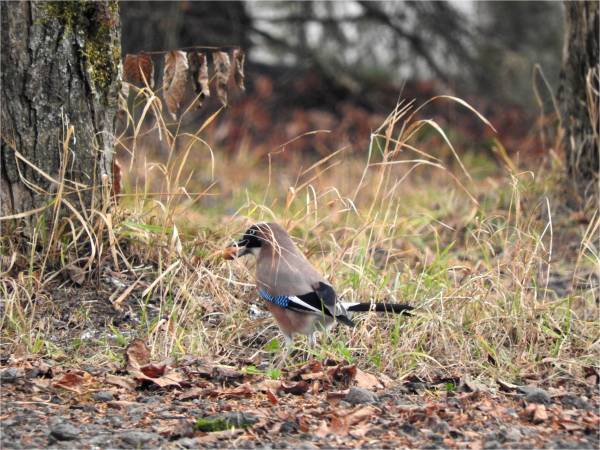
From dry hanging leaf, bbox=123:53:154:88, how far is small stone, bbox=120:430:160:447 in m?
2.30

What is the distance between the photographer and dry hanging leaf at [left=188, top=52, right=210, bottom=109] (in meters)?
5.41

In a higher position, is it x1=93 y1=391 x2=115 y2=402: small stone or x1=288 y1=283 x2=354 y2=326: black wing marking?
x1=288 y1=283 x2=354 y2=326: black wing marking

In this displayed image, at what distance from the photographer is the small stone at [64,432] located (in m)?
3.53

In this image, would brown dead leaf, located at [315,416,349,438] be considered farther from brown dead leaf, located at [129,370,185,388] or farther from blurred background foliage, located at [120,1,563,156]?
blurred background foliage, located at [120,1,563,156]

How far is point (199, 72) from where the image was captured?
5.50 metres

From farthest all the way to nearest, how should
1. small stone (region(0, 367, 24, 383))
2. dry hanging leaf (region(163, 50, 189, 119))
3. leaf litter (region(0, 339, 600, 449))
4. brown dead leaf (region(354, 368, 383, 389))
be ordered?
dry hanging leaf (region(163, 50, 189, 119)) → brown dead leaf (region(354, 368, 383, 389)) → small stone (region(0, 367, 24, 383)) → leaf litter (region(0, 339, 600, 449))

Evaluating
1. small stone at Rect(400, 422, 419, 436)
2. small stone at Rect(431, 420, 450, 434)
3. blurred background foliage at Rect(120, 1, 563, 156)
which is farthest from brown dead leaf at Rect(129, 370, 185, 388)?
blurred background foliage at Rect(120, 1, 563, 156)

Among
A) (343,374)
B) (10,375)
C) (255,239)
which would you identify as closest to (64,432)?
(10,375)

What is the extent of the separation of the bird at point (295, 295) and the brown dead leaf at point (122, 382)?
70 cm

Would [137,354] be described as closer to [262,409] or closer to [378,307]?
[262,409]

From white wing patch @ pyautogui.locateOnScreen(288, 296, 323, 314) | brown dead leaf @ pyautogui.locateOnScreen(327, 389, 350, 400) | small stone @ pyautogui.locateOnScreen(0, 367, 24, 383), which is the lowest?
brown dead leaf @ pyautogui.locateOnScreen(327, 389, 350, 400)

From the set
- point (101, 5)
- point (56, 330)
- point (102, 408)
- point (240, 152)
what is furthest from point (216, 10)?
point (102, 408)

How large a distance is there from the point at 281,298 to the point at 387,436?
1099mm

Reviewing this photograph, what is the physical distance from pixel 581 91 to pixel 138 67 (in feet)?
11.2
